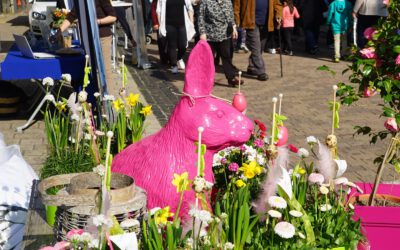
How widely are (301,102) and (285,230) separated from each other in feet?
23.3

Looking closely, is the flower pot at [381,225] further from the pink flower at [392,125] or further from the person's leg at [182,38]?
the person's leg at [182,38]

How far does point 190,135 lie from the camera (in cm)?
362

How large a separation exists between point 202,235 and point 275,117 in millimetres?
1094

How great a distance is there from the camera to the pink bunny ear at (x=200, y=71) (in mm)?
3543

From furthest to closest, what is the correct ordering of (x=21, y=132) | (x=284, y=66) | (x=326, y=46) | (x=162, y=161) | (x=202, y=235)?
1. (x=326, y=46)
2. (x=284, y=66)
3. (x=21, y=132)
4. (x=162, y=161)
5. (x=202, y=235)

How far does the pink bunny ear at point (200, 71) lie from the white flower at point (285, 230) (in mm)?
1207

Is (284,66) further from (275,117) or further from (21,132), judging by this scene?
(275,117)

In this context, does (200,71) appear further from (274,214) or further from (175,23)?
(175,23)

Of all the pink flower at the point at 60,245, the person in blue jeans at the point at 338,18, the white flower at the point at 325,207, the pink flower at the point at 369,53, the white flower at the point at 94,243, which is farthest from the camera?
the person in blue jeans at the point at 338,18

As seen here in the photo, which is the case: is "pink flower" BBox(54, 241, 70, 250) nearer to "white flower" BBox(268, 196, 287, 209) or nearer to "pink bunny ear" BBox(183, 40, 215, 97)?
"white flower" BBox(268, 196, 287, 209)

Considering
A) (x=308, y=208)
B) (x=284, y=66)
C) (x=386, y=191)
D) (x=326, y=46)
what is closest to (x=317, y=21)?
(x=326, y=46)

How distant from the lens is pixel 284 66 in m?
12.8

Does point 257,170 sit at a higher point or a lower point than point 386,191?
higher

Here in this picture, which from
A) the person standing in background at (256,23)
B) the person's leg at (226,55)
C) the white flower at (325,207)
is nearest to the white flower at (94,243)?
the white flower at (325,207)
